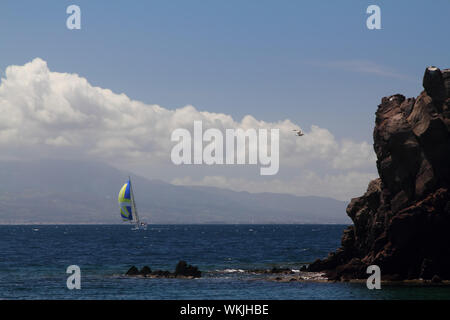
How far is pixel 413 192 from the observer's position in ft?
180

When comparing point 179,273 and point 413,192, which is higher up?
point 413,192

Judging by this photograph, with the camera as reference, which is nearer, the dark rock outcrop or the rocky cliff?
the rocky cliff

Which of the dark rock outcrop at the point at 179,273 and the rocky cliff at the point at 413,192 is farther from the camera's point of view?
the dark rock outcrop at the point at 179,273

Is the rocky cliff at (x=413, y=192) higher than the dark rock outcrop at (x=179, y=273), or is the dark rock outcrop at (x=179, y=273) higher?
the rocky cliff at (x=413, y=192)

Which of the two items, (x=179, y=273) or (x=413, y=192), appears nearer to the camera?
(x=413, y=192)

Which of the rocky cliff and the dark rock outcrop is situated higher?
the rocky cliff

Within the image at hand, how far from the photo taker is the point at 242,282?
190 ft

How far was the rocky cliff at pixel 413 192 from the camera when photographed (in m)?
53.2

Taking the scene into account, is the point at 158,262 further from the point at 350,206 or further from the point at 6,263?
the point at 350,206

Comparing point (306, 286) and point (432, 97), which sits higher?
point (432, 97)

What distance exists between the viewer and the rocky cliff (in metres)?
53.2
